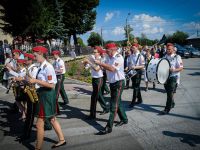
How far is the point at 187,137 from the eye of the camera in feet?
18.2

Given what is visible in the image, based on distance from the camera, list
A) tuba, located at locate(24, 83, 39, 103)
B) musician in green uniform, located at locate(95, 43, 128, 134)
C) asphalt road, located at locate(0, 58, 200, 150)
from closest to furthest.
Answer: asphalt road, located at locate(0, 58, 200, 150) → tuba, located at locate(24, 83, 39, 103) → musician in green uniform, located at locate(95, 43, 128, 134)

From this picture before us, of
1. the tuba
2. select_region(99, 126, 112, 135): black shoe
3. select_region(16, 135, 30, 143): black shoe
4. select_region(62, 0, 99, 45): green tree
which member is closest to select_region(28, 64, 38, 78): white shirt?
the tuba

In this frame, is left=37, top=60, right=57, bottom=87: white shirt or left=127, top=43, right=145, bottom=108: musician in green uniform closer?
left=37, top=60, right=57, bottom=87: white shirt

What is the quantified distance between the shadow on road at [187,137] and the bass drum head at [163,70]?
1.82 meters

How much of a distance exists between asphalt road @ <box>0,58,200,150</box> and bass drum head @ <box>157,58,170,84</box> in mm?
1076

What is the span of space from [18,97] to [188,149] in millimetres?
4336

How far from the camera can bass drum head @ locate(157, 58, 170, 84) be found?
23.6 ft

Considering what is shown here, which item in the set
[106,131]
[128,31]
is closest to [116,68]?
[106,131]

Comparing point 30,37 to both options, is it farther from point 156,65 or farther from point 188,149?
point 188,149

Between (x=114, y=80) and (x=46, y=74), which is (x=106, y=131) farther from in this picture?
(x=46, y=74)

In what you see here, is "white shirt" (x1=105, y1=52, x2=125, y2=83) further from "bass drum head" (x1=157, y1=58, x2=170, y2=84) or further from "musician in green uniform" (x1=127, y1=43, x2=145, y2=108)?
"musician in green uniform" (x1=127, y1=43, x2=145, y2=108)

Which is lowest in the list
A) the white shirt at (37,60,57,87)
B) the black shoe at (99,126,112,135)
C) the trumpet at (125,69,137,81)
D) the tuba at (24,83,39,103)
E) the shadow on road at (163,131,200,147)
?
the shadow on road at (163,131,200,147)

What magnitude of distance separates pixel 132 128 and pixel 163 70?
2010 millimetres

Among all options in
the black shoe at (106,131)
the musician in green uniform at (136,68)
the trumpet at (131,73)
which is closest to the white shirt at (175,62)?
the musician in green uniform at (136,68)
